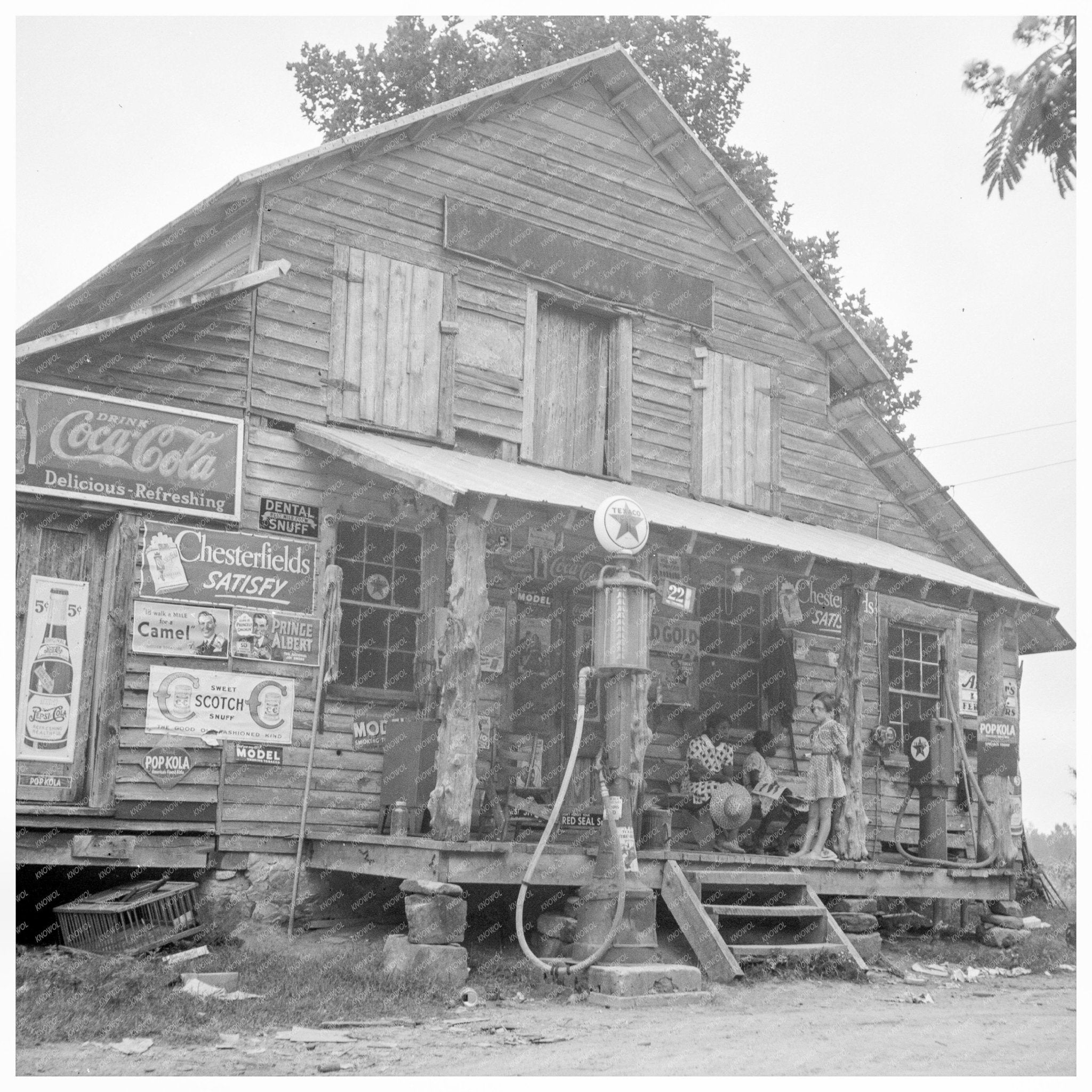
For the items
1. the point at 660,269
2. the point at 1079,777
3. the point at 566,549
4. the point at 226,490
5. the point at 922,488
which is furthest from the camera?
the point at 922,488

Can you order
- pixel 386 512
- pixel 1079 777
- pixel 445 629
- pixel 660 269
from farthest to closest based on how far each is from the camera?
pixel 660 269 < pixel 386 512 < pixel 445 629 < pixel 1079 777

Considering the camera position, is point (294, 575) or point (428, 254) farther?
point (428, 254)

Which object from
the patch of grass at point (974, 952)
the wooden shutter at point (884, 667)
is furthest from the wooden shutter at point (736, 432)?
the patch of grass at point (974, 952)

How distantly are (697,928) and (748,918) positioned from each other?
1.51 metres

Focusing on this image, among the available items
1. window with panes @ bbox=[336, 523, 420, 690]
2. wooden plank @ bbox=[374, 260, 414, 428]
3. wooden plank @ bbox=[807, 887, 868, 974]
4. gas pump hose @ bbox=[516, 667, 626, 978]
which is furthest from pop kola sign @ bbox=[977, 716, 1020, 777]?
wooden plank @ bbox=[374, 260, 414, 428]

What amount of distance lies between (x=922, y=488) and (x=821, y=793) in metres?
5.50

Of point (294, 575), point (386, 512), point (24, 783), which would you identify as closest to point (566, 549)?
point (386, 512)

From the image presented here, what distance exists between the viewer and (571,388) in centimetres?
1417

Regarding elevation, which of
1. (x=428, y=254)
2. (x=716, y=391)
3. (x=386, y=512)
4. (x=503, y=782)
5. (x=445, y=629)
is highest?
(x=428, y=254)

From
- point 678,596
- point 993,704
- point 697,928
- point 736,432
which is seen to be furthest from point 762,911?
point 736,432

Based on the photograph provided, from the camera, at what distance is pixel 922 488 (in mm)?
16406

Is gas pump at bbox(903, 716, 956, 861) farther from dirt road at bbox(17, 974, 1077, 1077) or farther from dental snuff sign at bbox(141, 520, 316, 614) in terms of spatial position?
dental snuff sign at bbox(141, 520, 316, 614)

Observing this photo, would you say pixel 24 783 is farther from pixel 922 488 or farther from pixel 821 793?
pixel 922 488

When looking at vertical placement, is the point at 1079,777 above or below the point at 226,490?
below
